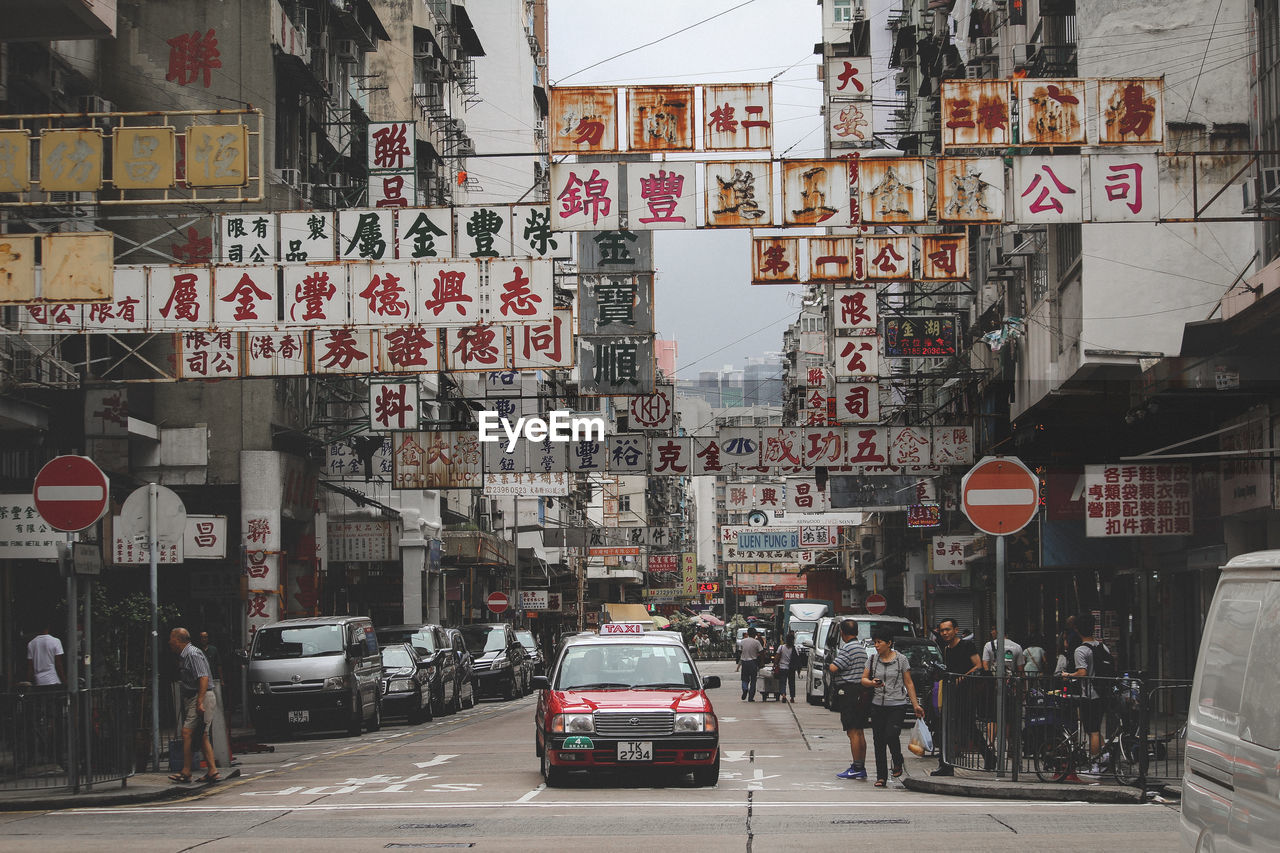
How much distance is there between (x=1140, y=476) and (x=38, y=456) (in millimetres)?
18126

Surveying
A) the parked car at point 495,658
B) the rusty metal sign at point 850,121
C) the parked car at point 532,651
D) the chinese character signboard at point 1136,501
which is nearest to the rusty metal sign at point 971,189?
the chinese character signboard at point 1136,501

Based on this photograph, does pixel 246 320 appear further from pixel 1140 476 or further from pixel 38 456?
pixel 1140 476

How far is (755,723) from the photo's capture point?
28516 mm

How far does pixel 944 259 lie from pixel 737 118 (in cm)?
758

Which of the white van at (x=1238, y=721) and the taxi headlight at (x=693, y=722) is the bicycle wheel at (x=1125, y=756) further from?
the white van at (x=1238, y=721)

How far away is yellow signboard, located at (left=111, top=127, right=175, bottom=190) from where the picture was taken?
16844mm

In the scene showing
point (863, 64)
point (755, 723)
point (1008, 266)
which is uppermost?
point (863, 64)

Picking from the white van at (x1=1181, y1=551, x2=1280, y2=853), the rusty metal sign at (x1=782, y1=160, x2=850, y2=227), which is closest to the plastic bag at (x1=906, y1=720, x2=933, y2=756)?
the rusty metal sign at (x1=782, y1=160, x2=850, y2=227)

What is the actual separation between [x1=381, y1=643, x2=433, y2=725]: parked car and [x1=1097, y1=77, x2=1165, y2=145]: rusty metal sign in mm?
18514

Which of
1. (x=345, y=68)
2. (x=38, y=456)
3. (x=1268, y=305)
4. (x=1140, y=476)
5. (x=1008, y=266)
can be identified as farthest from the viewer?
(x=345, y=68)

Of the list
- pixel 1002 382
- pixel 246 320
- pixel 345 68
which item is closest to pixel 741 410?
pixel 345 68

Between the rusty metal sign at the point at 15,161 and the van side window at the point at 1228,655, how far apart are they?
14017 mm

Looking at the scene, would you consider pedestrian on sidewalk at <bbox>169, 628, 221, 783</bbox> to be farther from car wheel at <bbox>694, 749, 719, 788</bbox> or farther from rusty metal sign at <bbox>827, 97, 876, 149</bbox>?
rusty metal sign at <bbox>827, 97, 876, 149</bbox>

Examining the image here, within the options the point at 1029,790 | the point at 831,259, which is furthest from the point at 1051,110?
the point at 1029,790
